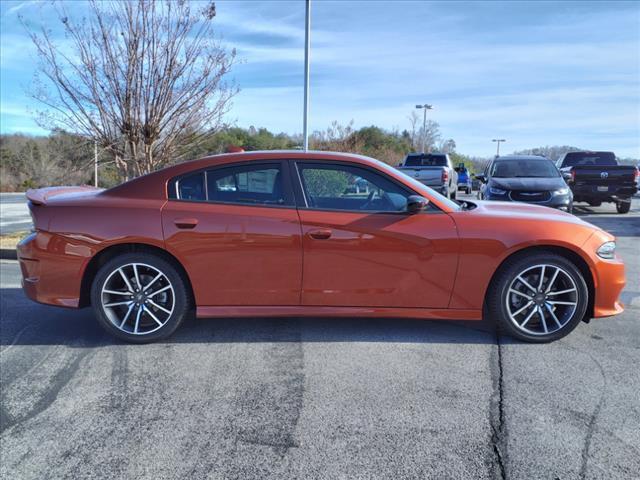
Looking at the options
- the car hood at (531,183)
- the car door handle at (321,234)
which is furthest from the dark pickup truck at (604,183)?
the car door handle at (321,234)

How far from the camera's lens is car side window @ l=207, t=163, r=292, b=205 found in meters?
3.71

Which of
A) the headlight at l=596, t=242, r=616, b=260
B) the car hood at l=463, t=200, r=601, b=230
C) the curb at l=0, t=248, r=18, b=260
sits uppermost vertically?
the car hood at l=463, t=200, r=601, b=230

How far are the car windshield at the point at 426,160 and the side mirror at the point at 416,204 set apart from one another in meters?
12.2

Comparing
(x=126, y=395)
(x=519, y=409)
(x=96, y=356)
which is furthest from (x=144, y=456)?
(x=519, y=409)

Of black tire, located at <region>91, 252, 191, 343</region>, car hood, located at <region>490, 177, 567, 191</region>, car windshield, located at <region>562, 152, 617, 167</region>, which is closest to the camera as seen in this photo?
black tire, located at <region>91, 252, 191, 343</region>

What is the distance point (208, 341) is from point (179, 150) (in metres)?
5.82

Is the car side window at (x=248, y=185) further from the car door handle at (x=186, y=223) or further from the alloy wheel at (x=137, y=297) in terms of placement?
the alloy wheel at (x=137, y=297)

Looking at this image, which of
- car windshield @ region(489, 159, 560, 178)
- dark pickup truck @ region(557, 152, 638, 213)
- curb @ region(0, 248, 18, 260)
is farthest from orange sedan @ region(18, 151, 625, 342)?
dark pickup truck @ region(557, 152, 638, 213)

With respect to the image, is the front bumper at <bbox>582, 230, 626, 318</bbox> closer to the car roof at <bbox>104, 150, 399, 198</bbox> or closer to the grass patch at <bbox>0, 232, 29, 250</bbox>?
the car roof at <bbox>104, 150, 399, 198</bbox>

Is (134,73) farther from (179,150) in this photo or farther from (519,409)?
(519,409)

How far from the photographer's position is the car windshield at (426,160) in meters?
15.6

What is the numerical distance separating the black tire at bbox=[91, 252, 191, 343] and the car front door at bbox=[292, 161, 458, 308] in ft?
3.22

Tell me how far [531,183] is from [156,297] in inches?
345

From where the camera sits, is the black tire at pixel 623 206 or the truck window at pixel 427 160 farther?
the truck window at pixel 427 160
